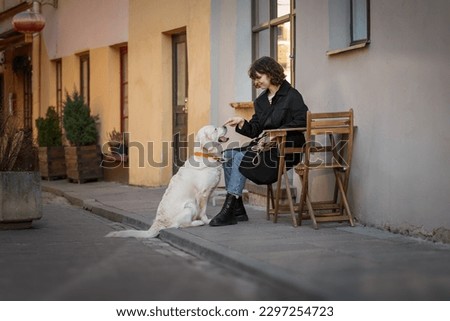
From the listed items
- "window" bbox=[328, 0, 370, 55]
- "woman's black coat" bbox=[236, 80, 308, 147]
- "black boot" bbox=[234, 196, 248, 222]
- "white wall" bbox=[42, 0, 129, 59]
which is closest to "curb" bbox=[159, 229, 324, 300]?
"black boot" bbox=[234, 196, 248, 222]

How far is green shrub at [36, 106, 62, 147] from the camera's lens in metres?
20.2

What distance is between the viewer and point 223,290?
6340 mm

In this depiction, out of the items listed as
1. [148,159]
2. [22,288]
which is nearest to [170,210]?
[22,288]

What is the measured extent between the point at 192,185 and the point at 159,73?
264 inches

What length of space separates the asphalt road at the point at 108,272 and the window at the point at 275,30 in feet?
12.4

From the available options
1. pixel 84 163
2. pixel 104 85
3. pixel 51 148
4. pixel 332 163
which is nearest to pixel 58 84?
pixel 51 148

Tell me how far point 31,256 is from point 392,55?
385cm

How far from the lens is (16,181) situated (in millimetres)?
10984

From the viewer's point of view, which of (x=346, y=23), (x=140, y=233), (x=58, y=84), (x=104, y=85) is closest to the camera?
(x=140, y=233)

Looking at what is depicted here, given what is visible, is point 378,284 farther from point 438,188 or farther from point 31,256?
point 31,256

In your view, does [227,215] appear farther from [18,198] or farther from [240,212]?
[18,198]

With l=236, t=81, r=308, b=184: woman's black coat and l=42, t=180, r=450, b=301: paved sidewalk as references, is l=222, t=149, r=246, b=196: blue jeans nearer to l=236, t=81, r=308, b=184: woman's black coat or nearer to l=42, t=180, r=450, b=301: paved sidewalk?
l=236, t=81, r=308, b=184: woman's black coat

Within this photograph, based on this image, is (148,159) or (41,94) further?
(41,94)

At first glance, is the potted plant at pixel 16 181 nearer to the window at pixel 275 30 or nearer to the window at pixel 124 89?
the window at pixel 275 30
